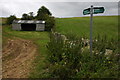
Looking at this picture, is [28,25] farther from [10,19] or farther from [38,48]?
[38,48]

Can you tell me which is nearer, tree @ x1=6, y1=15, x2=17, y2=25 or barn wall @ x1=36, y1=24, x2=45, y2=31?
barn wall @ x1=36, y1=24, x2=45, y2=31

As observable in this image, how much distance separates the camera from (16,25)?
123 ft

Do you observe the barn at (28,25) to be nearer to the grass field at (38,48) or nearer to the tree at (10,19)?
the tree at (10,19)

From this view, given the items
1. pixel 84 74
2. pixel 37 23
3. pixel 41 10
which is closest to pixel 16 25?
pixel 37 23

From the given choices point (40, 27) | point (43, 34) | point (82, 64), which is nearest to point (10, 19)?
point (40, 27)

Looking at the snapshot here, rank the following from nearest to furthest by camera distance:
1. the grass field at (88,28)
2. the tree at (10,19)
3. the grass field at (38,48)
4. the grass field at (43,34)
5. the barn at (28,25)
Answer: the grass field at (38,48)
the grass field at (43,34)
the grass field at (88,28)
the barn at (28,25)
the tree at (10,19)

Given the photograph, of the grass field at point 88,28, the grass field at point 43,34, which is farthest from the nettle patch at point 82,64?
the grass field at point 88,28

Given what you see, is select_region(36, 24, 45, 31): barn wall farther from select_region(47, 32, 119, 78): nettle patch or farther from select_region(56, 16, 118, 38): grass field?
select_region(47, 32, 119, 78): nettle patch

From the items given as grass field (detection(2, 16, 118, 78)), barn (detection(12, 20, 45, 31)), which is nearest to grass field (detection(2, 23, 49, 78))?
grass field (detection(2, 16, 118, 78))

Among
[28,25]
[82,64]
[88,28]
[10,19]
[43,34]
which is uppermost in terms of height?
[10,19]

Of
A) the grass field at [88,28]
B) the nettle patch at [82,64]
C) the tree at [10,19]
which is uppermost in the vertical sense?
the tree at [10,19]

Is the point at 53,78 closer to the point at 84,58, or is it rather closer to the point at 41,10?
the point at 84,58

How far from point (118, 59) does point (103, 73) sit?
1435 millimetres

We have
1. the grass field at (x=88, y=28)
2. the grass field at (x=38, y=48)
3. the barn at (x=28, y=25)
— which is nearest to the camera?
the grass field at (x=38, y=48)
